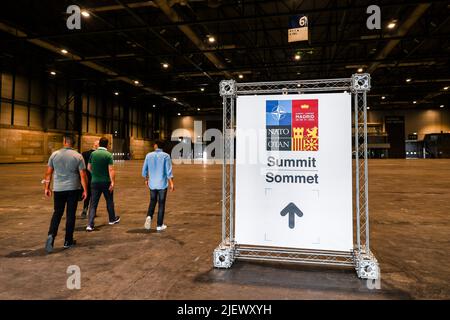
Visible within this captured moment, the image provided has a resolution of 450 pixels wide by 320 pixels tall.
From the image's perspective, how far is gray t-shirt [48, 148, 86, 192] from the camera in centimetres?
457

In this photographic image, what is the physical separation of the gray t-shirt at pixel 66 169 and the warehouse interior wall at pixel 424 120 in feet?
173

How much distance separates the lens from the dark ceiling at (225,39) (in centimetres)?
1523

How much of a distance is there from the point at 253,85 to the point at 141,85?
3033 centimetres

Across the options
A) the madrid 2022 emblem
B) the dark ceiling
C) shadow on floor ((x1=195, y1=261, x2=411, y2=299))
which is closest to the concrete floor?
shadow on floor ((x1=195, y1=261, x2=411, y2=299))

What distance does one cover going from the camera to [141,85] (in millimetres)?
32125

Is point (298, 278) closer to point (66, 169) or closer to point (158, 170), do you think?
point (158, 170)

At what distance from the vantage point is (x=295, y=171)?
371cm

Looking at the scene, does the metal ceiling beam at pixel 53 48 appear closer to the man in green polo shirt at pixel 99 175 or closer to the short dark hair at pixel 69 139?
the man in green polo shirt at pixel 99 175

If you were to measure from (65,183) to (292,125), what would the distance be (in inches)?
135

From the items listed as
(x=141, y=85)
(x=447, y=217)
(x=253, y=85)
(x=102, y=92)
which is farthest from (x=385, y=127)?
(x=253, y=85)

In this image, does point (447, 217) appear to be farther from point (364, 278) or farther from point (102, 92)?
point (102, 92)

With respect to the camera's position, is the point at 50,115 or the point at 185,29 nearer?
the point at 185,29

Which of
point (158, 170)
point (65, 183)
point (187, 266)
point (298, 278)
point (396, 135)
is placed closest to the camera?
point (298, 278)

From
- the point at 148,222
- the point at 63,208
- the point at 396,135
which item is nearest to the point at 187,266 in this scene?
the point at 148,222
